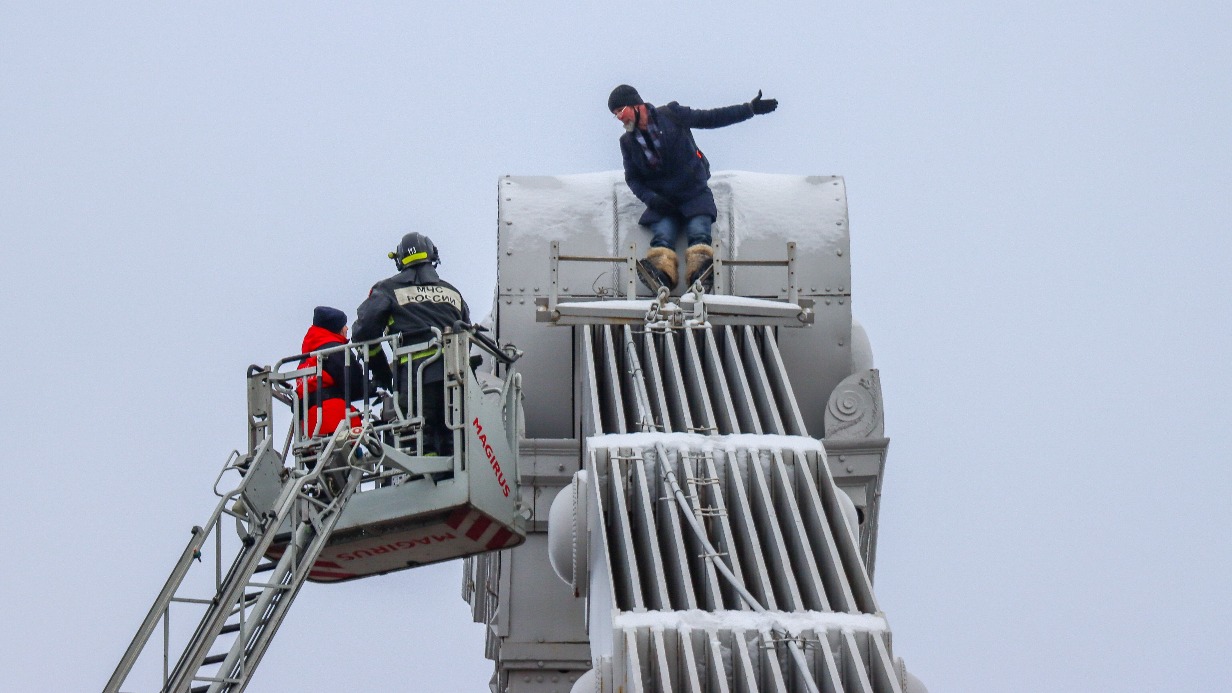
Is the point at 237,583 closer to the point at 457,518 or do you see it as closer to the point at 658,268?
the point at 457,518

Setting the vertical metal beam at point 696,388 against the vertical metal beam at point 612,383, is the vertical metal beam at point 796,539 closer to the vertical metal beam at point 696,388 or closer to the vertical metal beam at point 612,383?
the vertical metal beam at point 696,388

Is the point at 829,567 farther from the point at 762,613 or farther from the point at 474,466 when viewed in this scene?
the point at 474,466

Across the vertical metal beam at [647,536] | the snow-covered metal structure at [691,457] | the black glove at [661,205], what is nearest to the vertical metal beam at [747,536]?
the snow-covered metal structure at [691,457]

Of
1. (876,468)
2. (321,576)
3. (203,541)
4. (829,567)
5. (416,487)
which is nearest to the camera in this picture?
(203,541)

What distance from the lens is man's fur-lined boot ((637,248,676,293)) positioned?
22.4 meters

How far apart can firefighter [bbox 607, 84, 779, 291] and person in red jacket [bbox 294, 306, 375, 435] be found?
147 inches

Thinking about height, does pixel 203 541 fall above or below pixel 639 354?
below

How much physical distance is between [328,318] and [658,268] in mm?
3737

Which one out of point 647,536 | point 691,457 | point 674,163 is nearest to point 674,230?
point 674,163

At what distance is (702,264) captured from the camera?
22469 mm

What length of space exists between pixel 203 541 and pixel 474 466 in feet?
10.0

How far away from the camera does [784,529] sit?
59.1ft

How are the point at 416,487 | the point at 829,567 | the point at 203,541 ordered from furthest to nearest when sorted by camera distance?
1. the point at 416,487
2. the point at 829,567
3. the point at 203,541

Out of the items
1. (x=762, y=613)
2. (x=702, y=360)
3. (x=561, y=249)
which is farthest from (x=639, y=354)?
(x=762, y=613)
